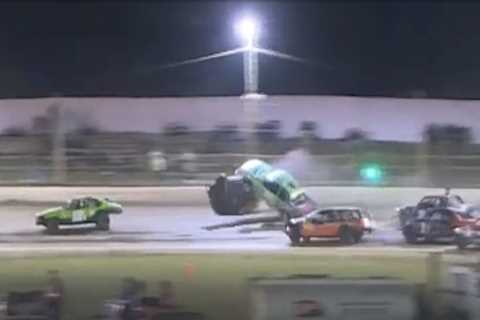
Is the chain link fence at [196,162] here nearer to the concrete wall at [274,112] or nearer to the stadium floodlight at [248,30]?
the concrete wall at [274,112]

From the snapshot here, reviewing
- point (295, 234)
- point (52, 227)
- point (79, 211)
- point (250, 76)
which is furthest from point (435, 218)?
point (52, 227)

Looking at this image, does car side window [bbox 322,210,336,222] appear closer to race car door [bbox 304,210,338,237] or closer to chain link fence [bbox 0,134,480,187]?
race car door [bbox 304,210,338,237]

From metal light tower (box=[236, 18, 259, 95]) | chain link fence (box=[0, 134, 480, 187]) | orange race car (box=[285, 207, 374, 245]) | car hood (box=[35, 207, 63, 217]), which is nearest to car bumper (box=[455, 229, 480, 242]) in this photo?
chain link fence (box=[0, 134, 480, 187])

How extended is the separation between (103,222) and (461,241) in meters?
1.51

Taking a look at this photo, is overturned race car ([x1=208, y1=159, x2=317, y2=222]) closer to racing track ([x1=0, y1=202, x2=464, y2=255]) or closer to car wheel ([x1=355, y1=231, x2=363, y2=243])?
racing track ([x1=0, y1=202, x2=464, y2=255])

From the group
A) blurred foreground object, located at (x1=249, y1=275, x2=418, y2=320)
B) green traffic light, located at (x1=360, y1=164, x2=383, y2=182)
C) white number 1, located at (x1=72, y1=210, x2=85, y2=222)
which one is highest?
green traffic light, located at (x1=360, y1=164, x2=383, y2=182)

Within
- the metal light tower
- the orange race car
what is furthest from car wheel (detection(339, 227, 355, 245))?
the metal light tower

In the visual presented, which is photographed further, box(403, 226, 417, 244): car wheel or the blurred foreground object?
box(403, 226, 417, 244): car wheel

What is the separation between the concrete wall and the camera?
4.15 meters

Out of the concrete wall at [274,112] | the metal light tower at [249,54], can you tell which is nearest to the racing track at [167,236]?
the concrete wall at [274,112]

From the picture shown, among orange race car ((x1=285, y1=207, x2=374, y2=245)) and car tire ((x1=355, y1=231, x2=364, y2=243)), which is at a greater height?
orange race car ((x1=285, y1=207, x2=374, y2=245))

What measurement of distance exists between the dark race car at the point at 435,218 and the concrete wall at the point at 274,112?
0.99 feet

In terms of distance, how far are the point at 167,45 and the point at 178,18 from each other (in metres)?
0.12

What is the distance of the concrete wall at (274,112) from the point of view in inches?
163
